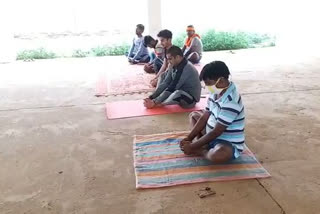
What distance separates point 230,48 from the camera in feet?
27.6

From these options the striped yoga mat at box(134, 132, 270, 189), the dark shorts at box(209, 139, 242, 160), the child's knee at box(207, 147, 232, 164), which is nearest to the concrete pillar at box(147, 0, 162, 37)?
the striped yoga mat at box(134, 132, 270, 189)

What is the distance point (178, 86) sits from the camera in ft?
13.4

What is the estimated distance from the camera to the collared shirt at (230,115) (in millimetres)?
2619

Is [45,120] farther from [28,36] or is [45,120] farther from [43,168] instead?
[28,36]

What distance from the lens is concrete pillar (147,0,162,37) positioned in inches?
301

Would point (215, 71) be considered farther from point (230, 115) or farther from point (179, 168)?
point (179, 168)

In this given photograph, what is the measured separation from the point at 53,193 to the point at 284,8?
24.6 feet

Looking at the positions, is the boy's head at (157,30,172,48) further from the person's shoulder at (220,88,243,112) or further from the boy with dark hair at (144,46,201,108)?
the person's shoulder at (220,88,243,112)

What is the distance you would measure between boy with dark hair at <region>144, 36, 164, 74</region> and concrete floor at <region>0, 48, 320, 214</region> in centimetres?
91

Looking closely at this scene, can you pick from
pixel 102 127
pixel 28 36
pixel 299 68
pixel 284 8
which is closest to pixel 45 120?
pixel 102 127

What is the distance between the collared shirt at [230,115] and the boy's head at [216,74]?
9cm

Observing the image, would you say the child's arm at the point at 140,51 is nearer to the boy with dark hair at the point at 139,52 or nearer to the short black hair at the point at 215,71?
the boy with dark hair at the point at 139,52

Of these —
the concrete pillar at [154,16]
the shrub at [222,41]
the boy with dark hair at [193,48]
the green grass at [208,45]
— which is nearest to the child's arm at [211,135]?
the boy with dark hair at [193,48]

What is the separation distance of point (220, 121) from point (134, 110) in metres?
1.70
